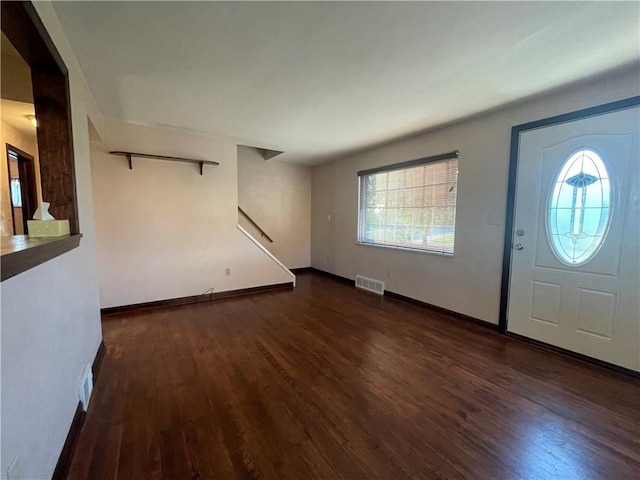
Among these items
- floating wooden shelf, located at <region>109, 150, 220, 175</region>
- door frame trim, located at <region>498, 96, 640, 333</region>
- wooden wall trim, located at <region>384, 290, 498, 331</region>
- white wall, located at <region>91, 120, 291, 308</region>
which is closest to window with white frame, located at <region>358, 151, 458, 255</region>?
door frame trim, located at <region>498, 96, 640, 333</region>

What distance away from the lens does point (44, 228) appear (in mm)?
1447

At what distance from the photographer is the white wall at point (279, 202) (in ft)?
17.3

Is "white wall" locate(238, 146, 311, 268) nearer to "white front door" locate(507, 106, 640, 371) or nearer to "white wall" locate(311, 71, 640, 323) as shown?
"white wall" locate(311, 71, 640, 323)

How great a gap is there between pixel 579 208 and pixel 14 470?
370 centimetres

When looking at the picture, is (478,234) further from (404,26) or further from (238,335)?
(238,335)

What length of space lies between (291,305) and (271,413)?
6.78ft

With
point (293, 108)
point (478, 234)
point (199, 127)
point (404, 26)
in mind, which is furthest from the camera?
point (199, 127)

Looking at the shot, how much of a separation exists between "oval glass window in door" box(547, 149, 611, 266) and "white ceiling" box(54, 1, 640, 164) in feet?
2.38

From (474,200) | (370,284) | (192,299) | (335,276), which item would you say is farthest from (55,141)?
(335,276)

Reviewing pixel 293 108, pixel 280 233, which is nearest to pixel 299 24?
pixel 293 108

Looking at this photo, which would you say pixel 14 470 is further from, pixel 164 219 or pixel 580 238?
pixel 580 238

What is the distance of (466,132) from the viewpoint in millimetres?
3152

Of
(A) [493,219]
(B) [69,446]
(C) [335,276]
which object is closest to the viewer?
(B) [69,446]

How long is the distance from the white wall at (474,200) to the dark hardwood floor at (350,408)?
1.87ft
